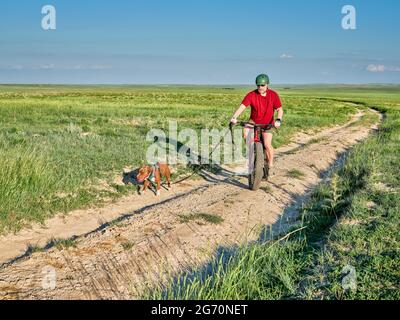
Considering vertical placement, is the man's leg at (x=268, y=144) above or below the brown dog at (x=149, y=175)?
above

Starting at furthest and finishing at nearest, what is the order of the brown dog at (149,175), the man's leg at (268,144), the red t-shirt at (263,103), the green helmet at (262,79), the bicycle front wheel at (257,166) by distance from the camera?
1. the man's leg at (268,144)
2. the red t-shirt at (263,103)
3. the bicycle front wheel at (257,166)
4. the brown dog at (149,175)
5. the green helmet at (262,79)

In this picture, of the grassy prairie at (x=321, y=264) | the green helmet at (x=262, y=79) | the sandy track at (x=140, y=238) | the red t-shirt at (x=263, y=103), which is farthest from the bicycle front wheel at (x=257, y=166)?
the grassy prairie at (x=321, y=264)

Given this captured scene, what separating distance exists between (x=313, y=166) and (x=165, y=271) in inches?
336

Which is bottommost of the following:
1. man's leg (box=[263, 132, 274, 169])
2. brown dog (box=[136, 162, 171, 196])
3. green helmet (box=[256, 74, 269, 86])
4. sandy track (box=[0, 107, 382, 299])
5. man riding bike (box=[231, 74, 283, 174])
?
sandy track (box=[0, 107, 382, 299])

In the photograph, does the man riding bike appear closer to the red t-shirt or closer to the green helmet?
the red t-shirt

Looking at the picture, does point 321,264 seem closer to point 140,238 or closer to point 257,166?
point 140,238

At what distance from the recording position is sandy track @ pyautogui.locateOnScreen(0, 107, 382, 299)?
15.0 ft

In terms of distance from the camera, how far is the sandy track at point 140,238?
457cm

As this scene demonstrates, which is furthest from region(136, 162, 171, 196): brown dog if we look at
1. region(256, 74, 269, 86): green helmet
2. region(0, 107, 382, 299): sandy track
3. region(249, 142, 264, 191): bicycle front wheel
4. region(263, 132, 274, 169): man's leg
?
region(256, 74, 269, 86): green helmet

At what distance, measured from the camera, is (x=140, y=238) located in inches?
236

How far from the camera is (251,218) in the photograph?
7.30 m

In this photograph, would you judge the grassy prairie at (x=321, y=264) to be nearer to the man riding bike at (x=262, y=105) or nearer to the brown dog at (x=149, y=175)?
the man riding bike at (x=262, y=105)

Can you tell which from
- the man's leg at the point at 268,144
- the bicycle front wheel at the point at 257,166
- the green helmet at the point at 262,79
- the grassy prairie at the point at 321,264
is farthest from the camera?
the man's leg at the point at 268,144
